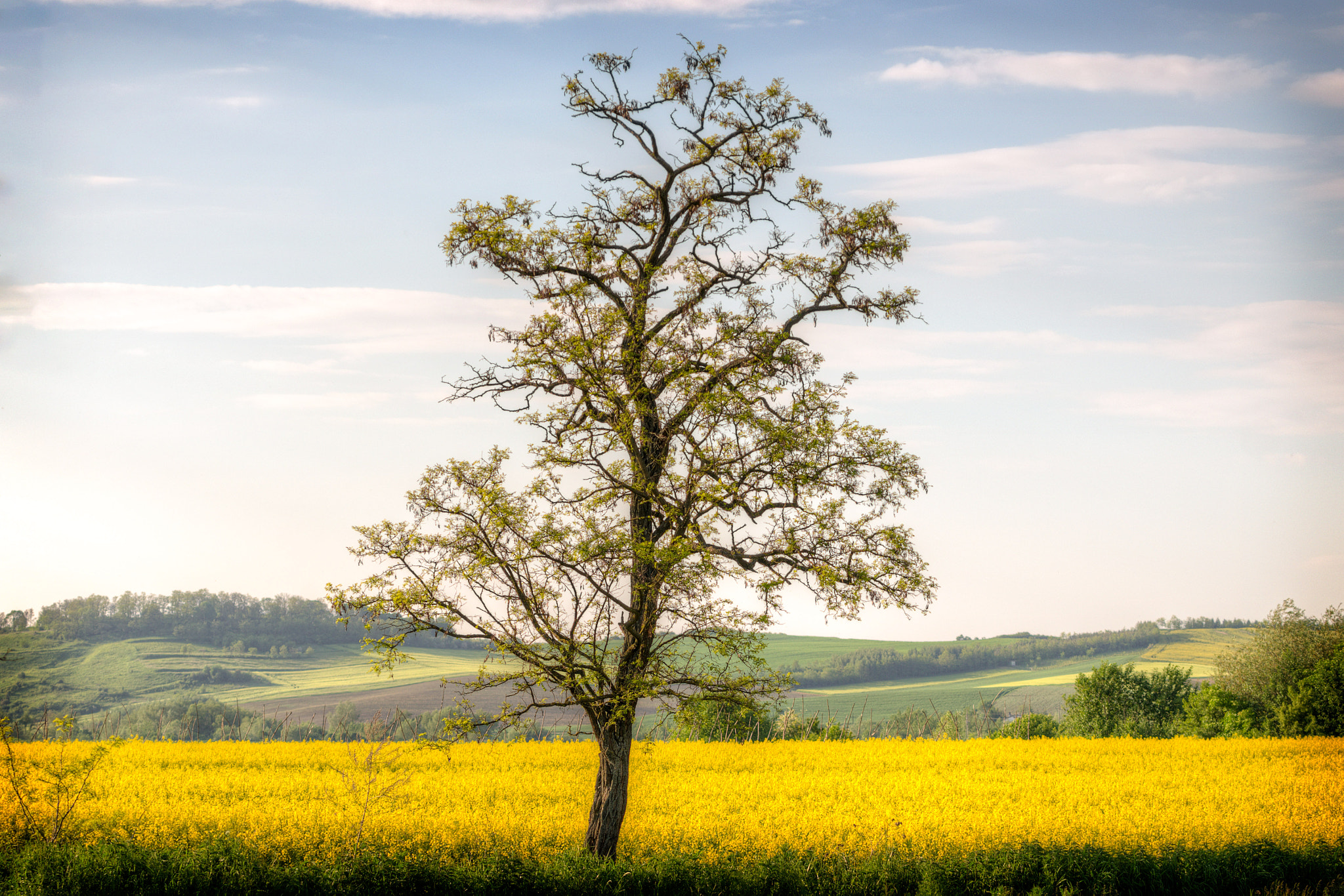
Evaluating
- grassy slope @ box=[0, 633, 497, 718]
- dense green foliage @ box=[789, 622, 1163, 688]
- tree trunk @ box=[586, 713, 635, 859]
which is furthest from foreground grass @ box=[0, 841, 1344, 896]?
dense green foliage @ box=[789, 622, 1163, 688]

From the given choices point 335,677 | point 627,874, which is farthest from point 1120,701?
point 335,677

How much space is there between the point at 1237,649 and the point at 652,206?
3954 cm

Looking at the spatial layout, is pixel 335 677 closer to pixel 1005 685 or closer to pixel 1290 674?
pixel 1005 685

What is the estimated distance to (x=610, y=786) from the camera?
43.5 feet

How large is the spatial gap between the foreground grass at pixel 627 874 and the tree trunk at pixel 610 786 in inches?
13.9

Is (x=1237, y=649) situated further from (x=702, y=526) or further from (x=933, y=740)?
(x=702, y=526)

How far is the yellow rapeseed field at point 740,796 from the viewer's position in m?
15.5

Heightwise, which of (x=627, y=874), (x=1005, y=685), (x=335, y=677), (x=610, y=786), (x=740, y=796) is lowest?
(x=1005, y=685)

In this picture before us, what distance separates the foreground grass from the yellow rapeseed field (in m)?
0.77

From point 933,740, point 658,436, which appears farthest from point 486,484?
point 933,740

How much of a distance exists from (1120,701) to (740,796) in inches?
1203

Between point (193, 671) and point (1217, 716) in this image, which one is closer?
point (1217, 716)

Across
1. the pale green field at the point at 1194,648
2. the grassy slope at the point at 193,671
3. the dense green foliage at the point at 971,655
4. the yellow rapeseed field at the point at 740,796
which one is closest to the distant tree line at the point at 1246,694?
the yellow rapeseed field at the point at 740,796

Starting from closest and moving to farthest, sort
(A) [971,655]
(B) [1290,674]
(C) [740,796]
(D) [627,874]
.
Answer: (D) [627,874] < (C) [740,796] < (B) [1290,674] < (A) [971,655]
